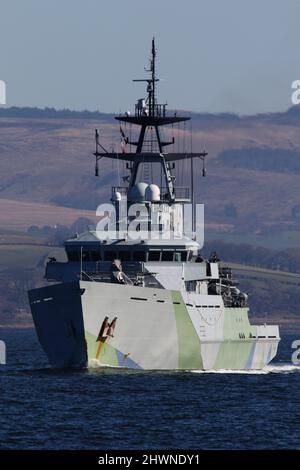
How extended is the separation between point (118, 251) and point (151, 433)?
2493cm

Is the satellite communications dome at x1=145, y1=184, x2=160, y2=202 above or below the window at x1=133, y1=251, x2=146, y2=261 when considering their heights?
above

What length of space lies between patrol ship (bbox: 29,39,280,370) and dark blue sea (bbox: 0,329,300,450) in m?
1.30

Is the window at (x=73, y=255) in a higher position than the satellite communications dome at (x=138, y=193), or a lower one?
lower

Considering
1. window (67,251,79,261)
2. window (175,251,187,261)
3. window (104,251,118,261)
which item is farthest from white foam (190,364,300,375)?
window (67,251,79,261)

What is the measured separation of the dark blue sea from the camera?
5866 cm

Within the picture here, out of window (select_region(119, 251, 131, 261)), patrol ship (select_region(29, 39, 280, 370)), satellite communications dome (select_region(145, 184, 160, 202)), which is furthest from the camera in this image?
satellite communications dome (select_region(145, 184, 160, 202))

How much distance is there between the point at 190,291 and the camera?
279 ft

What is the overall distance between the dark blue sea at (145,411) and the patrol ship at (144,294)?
1.30 m

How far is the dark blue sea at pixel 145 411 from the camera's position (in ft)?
192

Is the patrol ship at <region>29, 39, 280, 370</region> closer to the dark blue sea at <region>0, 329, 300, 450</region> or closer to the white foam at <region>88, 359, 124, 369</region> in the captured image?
the white foam at <region>88, 359, 124, 369</region>

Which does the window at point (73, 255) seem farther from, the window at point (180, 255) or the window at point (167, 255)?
the window at point (180, 255)

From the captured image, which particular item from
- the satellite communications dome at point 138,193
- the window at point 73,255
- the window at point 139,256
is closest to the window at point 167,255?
the window at point 139,256

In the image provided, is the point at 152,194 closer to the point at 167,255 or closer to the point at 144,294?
the point at 167,255
